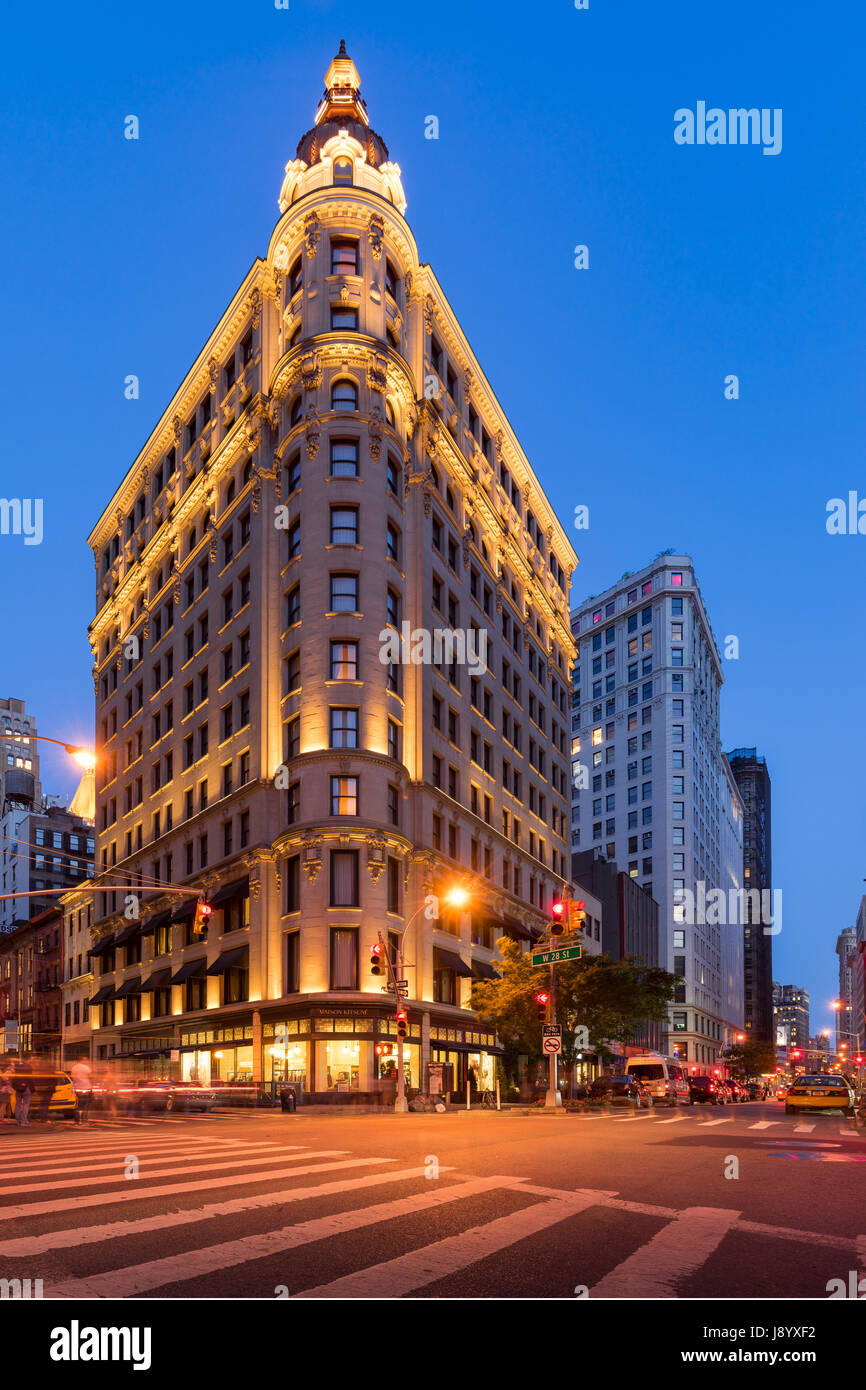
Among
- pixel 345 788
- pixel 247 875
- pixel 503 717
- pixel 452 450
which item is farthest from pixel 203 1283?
pixel 503 717

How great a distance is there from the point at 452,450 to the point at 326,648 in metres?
18.4

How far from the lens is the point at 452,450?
2473 inches

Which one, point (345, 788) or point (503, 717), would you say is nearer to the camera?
point (345, 788)

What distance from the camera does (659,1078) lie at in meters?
63.7

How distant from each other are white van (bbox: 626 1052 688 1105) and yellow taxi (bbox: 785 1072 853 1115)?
21345mm

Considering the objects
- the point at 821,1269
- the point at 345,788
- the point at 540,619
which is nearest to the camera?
the point at 821,1269

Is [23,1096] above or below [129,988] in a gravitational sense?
above

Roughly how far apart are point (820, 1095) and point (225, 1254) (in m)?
37.2

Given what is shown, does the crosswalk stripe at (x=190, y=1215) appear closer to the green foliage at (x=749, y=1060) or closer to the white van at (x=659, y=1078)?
the white van at (x=659, y=1078)

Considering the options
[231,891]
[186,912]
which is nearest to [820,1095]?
[231,891]

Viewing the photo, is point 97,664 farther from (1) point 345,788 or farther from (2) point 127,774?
(1) point 345,788

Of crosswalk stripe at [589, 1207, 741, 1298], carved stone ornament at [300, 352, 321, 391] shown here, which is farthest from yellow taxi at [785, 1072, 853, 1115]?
carved stone ornament at [300, 352, 321, 391]

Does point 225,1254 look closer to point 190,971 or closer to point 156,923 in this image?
point 190,971

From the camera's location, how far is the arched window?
53.4m
